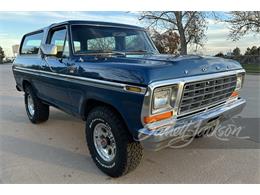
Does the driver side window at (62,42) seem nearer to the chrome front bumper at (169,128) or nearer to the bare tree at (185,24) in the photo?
the chrome front bumper at (169,128)

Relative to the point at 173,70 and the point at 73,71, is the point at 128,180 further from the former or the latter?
the point at 73,71

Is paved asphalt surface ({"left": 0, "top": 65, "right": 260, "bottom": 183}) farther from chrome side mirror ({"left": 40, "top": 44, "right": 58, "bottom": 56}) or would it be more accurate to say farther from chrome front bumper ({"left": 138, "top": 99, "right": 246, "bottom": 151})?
chrome side mirror ({"left": 40, "top": 44, "right": 58, "bottom": 56})

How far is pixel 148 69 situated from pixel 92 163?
1747mm

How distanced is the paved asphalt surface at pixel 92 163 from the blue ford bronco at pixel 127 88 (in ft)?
1.07

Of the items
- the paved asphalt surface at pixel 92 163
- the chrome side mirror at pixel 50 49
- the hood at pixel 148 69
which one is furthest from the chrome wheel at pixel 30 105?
the hood at pixel 148 69

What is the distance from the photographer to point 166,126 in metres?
2.65

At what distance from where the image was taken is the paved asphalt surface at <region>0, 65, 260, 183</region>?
121 inches

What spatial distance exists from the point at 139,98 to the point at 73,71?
144cm

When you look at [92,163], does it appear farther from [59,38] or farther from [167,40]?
[167,40]

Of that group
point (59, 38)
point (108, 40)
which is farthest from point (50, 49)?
point (108, 40)

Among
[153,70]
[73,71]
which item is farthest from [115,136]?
[73,71]

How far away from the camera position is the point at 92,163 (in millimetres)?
3516

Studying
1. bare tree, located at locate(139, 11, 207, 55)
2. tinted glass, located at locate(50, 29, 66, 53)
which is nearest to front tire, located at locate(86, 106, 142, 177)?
tinted glass, located at locate(50, 29, 66, 53)

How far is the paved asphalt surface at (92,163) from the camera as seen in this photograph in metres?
3.08
